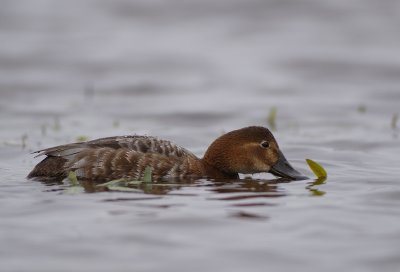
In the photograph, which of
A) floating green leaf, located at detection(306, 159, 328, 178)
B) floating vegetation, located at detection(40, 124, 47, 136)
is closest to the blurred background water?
floating vegetation, located at detection(40, 124, 47, 136)

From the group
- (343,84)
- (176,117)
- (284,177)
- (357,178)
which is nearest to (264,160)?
(284,177)

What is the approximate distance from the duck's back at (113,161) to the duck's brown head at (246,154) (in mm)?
314

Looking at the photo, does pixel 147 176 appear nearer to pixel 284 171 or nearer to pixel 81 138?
pixel 284 171

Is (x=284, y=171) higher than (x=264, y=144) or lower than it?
lower

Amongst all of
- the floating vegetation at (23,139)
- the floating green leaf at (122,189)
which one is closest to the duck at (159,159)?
the floating green leaf at (122,189)

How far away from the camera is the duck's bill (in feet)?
33.8

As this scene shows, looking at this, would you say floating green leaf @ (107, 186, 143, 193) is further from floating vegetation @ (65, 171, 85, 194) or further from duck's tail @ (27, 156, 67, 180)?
duck's tail @ (27, 156, 67, 180)

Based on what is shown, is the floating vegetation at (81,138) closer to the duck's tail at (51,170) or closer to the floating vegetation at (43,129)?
the floating vegetation at (43,129)

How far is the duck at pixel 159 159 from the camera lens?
977cm

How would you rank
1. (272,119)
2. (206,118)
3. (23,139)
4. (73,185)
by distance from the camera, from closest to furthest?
(73,185) < (23,139) < (272,119) < (206,118)

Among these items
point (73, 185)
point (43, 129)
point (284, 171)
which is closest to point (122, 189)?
point (73, 185)

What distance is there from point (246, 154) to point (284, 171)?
475mm

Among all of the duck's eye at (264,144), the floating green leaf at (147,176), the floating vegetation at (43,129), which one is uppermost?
the floating vegetation at (43,129)

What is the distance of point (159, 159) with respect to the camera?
9.97 meters
